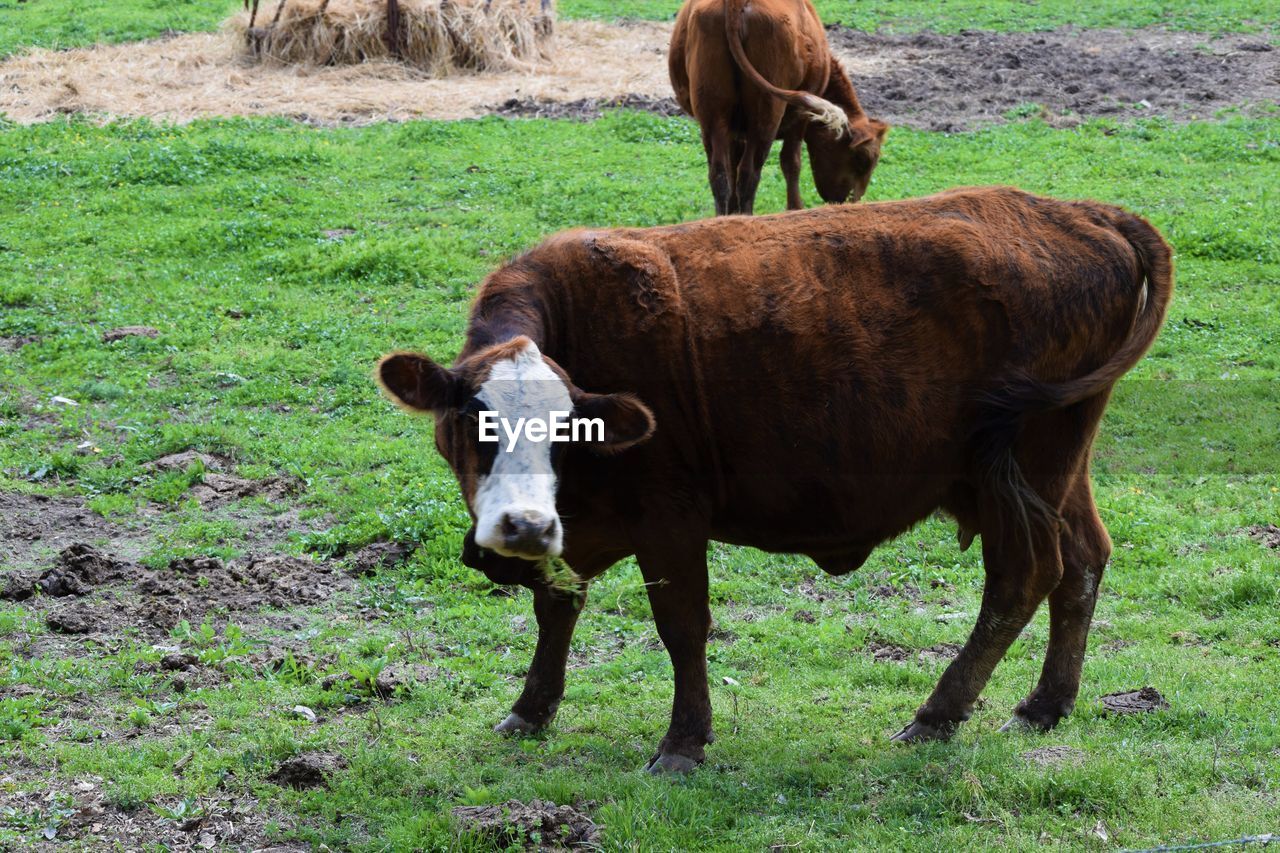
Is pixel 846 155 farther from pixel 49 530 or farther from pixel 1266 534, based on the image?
pixel 49 530

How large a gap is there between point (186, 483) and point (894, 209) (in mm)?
5089

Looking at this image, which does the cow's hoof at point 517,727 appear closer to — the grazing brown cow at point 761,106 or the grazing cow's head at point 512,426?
the grazing cow's head at point 512,426

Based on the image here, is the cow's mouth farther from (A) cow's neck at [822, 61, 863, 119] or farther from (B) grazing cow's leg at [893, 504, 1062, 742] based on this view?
(A) cow's neck at [822, 61, 863, 119]

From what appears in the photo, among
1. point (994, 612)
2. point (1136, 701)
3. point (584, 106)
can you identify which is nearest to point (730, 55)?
point (584, 106)

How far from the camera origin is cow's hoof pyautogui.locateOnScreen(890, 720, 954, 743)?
5859 mm

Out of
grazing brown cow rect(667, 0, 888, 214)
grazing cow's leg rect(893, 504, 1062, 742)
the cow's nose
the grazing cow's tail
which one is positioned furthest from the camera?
grazing brown cow rect(667, 0, 888, 214)

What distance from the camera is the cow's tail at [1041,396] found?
5.62m

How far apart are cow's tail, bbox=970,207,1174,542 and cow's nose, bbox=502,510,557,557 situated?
204cm

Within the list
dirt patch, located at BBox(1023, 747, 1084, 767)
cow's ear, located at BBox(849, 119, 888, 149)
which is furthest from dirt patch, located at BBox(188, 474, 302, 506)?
cow's ear, located at BBox(849, 119, 888, 149)

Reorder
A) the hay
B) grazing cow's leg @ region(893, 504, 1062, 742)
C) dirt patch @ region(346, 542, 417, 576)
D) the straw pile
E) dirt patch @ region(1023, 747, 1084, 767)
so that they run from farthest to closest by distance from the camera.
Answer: the straw pile < the hay < dirt patch @ region(346, 542, 417, 576) < grazing cow's leg @ region(893, 504, 1062, 742) < dirt patch @ region(1023, 747, 1084, 767)

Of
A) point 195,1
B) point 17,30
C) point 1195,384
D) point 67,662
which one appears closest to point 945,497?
point 67,662

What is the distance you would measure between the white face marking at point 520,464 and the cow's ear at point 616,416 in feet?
0.24

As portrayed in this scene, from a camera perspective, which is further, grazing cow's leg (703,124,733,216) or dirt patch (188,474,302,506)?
grazing cow's leg (703,124,733,216)

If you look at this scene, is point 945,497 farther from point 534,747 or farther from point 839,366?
point 534,747
